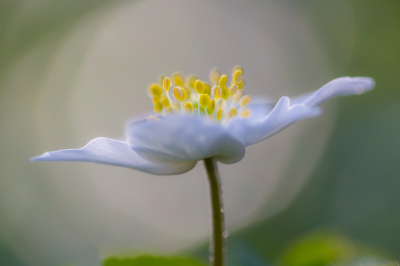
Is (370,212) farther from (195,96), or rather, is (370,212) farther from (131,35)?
(131,35)

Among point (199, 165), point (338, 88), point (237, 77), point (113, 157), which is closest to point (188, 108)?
point (237, 77)

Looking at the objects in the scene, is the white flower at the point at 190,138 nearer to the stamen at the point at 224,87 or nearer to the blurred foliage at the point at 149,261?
the stamen at the point at 224,87

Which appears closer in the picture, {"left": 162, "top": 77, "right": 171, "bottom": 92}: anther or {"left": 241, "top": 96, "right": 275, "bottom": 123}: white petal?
{"left": 162, "top": 77, "right": 171, "bottom": 92}: anther

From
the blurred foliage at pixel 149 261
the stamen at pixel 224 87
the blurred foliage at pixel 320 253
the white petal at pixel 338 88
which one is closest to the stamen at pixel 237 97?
the stamen at pixel 224 87

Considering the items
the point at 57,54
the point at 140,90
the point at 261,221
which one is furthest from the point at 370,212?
the point at 57,54

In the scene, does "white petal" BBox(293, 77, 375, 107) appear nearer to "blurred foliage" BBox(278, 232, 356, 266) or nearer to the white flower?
the white flower

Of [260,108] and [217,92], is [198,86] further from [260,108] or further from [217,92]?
[260,108]

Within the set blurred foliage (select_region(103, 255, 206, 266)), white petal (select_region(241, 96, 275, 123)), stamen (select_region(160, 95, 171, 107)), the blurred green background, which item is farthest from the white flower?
the blurred green background
